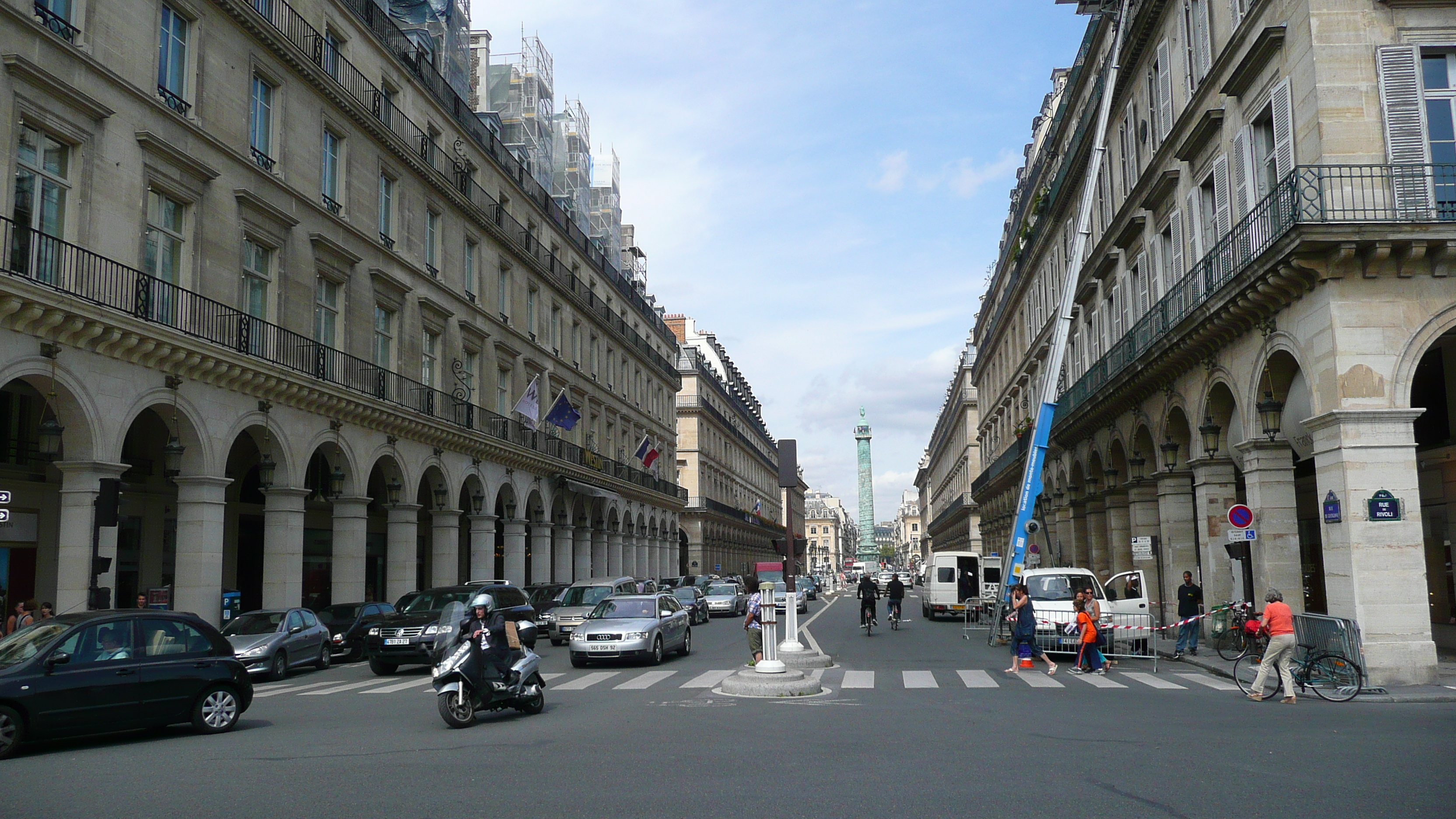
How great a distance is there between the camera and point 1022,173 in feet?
192

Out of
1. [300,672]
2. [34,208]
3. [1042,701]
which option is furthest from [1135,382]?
[34,208]

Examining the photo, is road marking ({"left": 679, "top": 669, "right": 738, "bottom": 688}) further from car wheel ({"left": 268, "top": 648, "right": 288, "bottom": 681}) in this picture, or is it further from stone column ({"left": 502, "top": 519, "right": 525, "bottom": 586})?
stone column ({"left": 502, "top": 519, "right": 525, "bottom": 586})

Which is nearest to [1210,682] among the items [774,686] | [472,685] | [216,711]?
[774,686]

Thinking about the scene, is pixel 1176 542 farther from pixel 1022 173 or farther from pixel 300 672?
pixel 1022 173

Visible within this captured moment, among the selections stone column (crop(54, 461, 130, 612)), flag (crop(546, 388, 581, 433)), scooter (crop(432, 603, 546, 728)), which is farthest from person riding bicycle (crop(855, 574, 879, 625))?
stone column (crop(54, 461, 130, 612))

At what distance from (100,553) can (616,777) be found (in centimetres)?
1429

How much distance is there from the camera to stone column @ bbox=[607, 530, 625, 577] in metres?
56.7

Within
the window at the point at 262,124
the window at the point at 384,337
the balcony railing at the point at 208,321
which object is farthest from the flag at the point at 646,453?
the window at the point at 262,124

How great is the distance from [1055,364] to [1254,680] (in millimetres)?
13805

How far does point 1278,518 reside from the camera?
19672 mm

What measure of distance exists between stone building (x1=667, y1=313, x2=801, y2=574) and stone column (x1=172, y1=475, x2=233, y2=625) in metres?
46.9

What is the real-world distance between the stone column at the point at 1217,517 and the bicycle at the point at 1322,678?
6.86m

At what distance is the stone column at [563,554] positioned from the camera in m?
47.8

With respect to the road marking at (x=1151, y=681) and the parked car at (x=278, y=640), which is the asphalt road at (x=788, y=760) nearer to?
the road marking at (x=1151, y=681)
